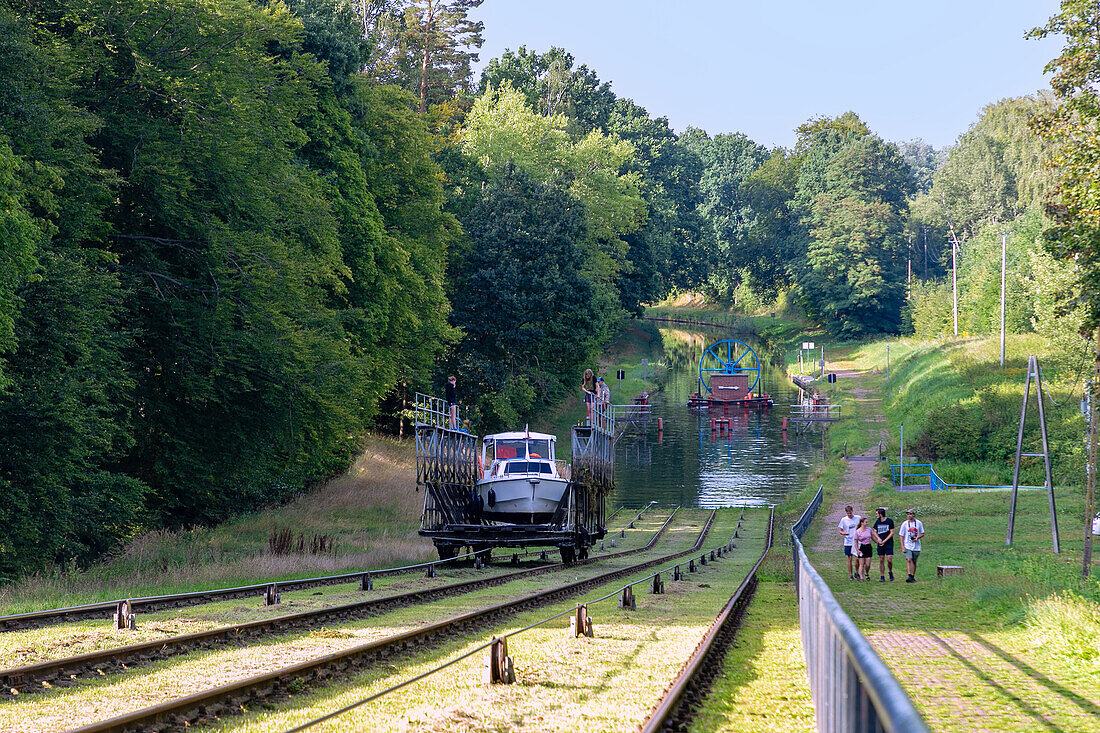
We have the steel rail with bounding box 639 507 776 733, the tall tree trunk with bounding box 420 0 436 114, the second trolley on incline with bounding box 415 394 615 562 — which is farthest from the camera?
the tall tree trunk with bounding box 420 0 436 114

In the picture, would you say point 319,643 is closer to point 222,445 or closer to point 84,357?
point 84,357

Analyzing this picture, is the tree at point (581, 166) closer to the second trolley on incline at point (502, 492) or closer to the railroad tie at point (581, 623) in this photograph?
the second trolley on incline at point (502, 492)

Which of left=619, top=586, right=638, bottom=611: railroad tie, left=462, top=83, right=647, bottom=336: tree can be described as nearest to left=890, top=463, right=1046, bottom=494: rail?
left=462, top=83, right=647, bottom=336: tree

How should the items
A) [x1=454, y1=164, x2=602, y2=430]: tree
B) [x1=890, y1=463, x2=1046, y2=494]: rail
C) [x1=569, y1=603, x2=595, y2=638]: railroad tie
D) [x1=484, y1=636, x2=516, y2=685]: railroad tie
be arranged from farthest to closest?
[x1=454, y1=164, x2=602, y2=430]: tree → [x1=890, y1=463, x2=1046, y2=494]: rail → [x1=569, y1=603, x2=595, y2=638]: railroad tie → [x1=484, y1=636, x2=516, y2=685]: railroad tie

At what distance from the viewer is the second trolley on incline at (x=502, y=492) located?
28.0 metres

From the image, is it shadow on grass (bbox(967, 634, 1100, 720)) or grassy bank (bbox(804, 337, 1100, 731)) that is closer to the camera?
shadow on grass (bbox(967, 634, 1100, 720))

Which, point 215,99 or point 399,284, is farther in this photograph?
point 399,284

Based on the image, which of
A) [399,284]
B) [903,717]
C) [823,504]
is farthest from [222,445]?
[903,717]

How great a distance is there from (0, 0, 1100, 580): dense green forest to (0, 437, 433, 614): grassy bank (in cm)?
118

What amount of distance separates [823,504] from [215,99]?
31.3 metres

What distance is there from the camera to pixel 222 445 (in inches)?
1303

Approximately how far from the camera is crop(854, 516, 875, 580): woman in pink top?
24938 mm

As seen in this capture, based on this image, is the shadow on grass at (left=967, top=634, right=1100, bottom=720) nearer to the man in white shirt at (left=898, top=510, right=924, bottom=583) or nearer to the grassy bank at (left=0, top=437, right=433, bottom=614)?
the man in white shirt at (left=898, top=510, right=924, bottom=583)

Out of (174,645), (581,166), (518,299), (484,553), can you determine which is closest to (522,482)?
(484,553)
